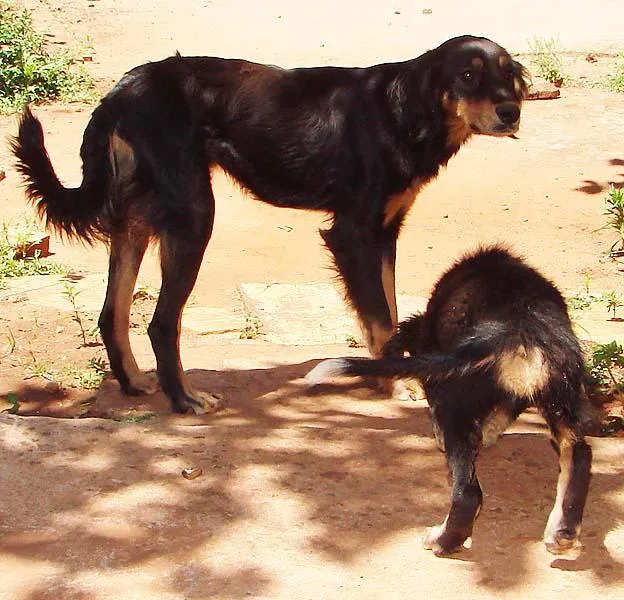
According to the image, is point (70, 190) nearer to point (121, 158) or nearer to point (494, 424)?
point (121, 158)

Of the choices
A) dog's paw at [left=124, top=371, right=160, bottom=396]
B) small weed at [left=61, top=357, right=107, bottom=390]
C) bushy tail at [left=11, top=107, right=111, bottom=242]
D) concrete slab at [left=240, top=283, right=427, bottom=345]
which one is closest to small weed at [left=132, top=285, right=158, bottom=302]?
concrete slab at [left=240, top=283, right=427, bottom=345]

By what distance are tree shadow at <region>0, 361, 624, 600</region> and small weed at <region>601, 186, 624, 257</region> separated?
13.6 ft

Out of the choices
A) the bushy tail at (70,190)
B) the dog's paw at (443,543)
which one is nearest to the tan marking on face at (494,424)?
the dog's paw at (443,543)

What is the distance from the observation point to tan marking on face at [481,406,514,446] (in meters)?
3.63

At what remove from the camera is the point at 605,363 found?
17.8 ft

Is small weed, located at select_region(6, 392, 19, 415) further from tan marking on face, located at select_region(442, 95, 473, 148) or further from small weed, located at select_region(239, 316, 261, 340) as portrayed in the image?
tan marking on face, located at select_region(442, 95, 473, 148)

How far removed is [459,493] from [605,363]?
2351 millimetres

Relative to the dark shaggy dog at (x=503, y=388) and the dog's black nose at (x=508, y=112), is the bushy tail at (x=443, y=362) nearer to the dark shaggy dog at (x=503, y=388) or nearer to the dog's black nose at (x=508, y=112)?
the dark shaggy dog at (x=503, y=388)

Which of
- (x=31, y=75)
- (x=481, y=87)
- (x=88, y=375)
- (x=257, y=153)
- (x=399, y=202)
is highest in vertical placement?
(x=481, y=87)

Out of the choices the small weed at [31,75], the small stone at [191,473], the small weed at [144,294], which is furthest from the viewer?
the small weed at [31,75]

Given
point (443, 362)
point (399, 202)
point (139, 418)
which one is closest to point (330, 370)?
point (443, 362)

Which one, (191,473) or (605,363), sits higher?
(191,473)

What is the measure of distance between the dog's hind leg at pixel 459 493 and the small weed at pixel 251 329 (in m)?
3.31

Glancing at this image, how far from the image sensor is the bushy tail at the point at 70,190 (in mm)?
5312
